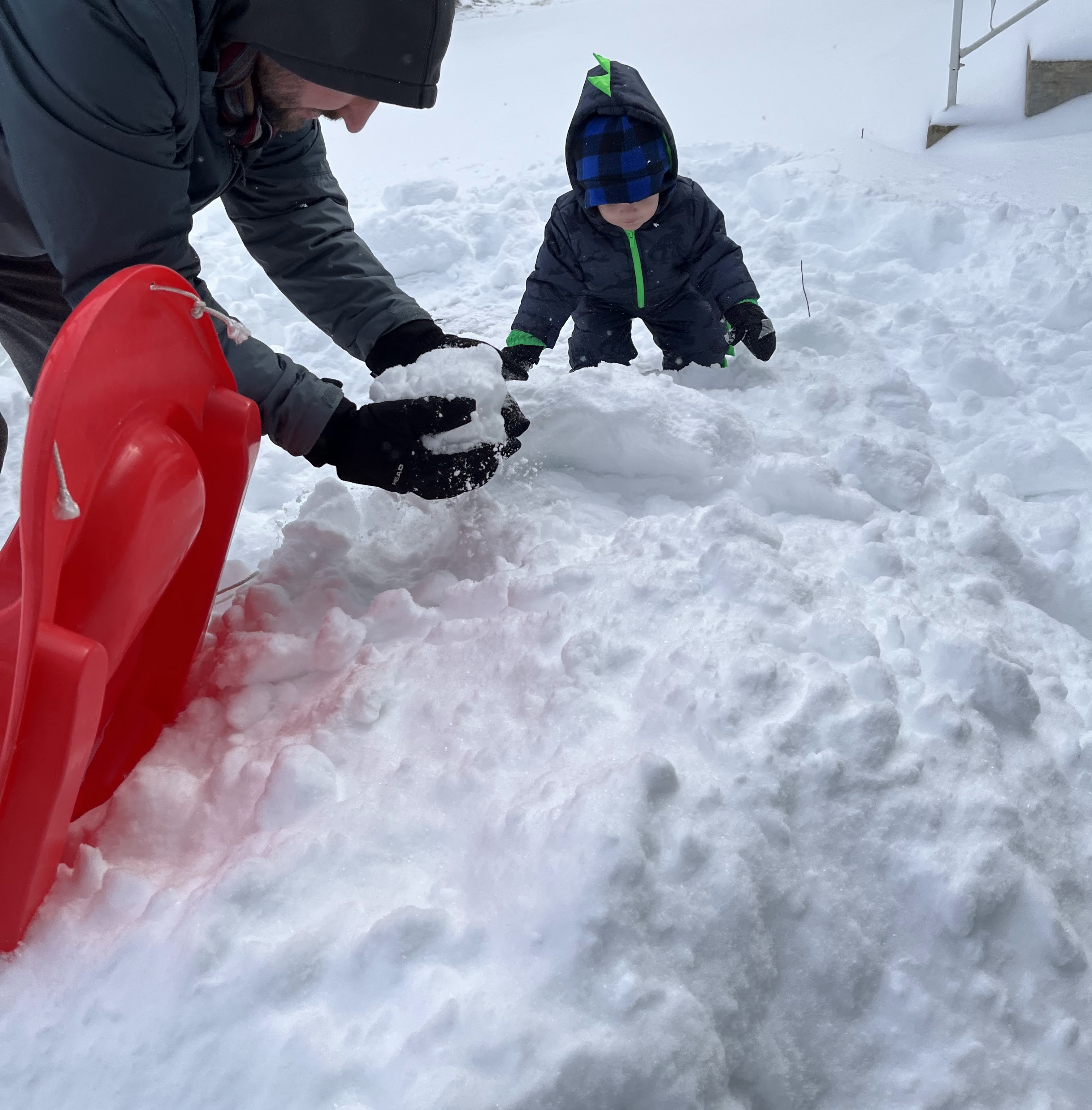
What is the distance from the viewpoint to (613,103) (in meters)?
2.29

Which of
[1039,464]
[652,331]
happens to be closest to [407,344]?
[652,331]

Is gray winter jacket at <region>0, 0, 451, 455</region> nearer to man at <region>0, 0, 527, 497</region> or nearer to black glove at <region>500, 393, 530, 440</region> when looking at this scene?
man at <region>0, 0, 527, 497</region>

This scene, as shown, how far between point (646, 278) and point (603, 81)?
516 millimetres

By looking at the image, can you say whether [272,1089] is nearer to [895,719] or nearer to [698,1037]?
[698,1037]

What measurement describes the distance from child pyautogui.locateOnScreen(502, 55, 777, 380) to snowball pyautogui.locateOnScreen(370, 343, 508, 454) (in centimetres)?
78

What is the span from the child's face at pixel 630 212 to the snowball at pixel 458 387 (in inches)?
38.9

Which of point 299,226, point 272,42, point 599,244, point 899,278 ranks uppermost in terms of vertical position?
point 272,42

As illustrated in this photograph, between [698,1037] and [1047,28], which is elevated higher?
[1047,28]

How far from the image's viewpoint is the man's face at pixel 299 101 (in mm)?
1309

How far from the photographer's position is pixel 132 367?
116 centimetres

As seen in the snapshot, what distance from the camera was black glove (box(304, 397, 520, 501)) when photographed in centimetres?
148

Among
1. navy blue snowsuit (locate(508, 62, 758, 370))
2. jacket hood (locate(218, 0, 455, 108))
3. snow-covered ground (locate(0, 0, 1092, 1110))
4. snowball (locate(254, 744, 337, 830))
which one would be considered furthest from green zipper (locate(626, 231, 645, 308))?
snowball (locate(254, 744, 337, 830))

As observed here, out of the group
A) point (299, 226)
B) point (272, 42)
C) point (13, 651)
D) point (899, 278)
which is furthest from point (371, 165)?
point (13, 651)

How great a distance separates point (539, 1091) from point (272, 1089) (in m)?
0.25
